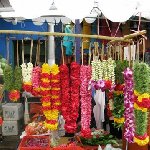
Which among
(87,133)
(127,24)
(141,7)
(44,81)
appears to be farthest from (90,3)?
(127,24)

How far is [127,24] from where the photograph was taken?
9.05 meters

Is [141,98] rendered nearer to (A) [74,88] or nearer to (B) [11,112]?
(A) [74,88]

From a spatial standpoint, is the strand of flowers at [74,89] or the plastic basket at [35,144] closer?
the strand of flowers at [74,89]

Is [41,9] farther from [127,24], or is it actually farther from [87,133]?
[127,24]

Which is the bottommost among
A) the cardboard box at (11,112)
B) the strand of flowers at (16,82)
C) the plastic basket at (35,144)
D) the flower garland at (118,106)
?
the cardboard box at (11,112)

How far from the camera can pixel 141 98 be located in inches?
132

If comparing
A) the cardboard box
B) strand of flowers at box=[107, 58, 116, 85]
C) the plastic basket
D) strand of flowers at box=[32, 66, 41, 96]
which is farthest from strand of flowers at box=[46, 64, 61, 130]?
the cardboard box

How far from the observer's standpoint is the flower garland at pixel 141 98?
3.31 metres

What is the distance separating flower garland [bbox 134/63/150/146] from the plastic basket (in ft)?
6.18

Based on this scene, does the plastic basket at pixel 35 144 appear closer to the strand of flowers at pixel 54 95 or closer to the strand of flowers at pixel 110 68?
the strand of flowers at pixel 54 95

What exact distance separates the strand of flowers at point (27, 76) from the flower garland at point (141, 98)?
1630mm

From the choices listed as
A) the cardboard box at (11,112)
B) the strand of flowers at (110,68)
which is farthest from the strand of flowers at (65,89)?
the cardboard box at (11,112)

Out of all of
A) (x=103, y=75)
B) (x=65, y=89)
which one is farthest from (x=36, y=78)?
(x=103, y=75)

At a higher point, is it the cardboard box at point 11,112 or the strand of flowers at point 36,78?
the strand of flowers at point 36,78
